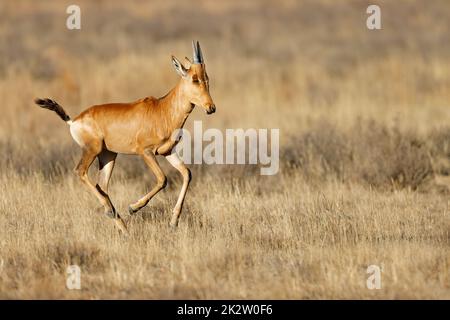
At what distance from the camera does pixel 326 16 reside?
3550 cm

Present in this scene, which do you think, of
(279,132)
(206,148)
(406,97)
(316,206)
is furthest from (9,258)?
(406,97)

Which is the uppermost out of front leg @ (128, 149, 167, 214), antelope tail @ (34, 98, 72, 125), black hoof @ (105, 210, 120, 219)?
antelope tail @ (34, 98, 72, 125)

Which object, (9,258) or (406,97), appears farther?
(406,97)

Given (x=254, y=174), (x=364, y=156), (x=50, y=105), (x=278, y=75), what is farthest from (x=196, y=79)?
(x=278, y=75)

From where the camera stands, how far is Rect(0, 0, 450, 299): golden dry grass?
954 cm

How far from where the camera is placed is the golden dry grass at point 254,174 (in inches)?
376

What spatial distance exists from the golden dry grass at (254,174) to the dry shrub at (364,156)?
3 cm

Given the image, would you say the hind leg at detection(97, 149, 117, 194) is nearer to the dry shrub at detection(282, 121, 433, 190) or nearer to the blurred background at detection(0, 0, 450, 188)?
the blurred background at detection(0, 0, 450, 188)

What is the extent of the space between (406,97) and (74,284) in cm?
A: 1488

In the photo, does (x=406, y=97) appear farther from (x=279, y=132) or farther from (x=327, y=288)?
(x=327, y=288)

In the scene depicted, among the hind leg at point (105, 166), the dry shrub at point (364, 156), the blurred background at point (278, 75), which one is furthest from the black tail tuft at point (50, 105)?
the dry shrub at point (364, 156)

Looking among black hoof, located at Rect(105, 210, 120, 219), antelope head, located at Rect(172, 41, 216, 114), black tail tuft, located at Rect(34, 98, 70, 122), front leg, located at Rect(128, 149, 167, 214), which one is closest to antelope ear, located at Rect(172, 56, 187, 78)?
antelope head, located at Rect(172, 41, 216, 114)

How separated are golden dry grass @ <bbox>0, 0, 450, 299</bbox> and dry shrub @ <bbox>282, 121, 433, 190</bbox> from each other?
0.11 ft

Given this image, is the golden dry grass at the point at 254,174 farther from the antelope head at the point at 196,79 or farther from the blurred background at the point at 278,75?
the antelope head at the point at 196,79
